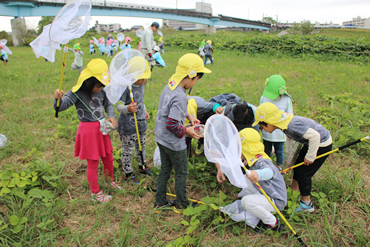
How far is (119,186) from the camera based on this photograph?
282cm

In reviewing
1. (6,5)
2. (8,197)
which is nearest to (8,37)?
(6,5)

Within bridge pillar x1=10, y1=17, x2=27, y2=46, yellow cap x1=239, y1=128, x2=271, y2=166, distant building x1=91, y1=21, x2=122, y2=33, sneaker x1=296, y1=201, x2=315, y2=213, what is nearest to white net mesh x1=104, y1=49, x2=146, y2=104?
yellow cap x1=239, y1=128, x2=271, y2=166

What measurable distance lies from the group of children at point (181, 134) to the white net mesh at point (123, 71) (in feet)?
Result: 0.30

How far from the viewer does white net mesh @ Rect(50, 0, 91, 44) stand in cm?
204

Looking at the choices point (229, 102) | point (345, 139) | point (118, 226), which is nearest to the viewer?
point (118, 226)

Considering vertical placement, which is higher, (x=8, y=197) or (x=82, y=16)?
(x=82, y=16)

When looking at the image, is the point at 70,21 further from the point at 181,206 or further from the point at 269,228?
the point at 269,228

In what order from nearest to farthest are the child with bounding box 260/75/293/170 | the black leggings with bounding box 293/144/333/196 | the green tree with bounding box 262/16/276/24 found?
1. the black leggings with bounding box 293/144/333/196
2. the child with bounding box 260/75/293/170
3. the green tree with bounding box 262/16/276/24

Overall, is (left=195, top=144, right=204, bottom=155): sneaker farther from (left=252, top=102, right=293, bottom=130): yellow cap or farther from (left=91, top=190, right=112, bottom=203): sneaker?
(left=91, top=190, right=112, bottom=203): sneaker

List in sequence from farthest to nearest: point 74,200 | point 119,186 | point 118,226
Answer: point 119,186 → point 74,200 → point 118,226

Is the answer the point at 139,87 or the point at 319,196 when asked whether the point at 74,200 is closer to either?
the point at 139,87

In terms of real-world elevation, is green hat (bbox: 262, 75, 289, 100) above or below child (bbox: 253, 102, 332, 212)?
above

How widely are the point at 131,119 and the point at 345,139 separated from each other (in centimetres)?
339

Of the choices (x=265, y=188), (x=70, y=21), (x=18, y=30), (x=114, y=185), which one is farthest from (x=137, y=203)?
(x=18, y=30)
